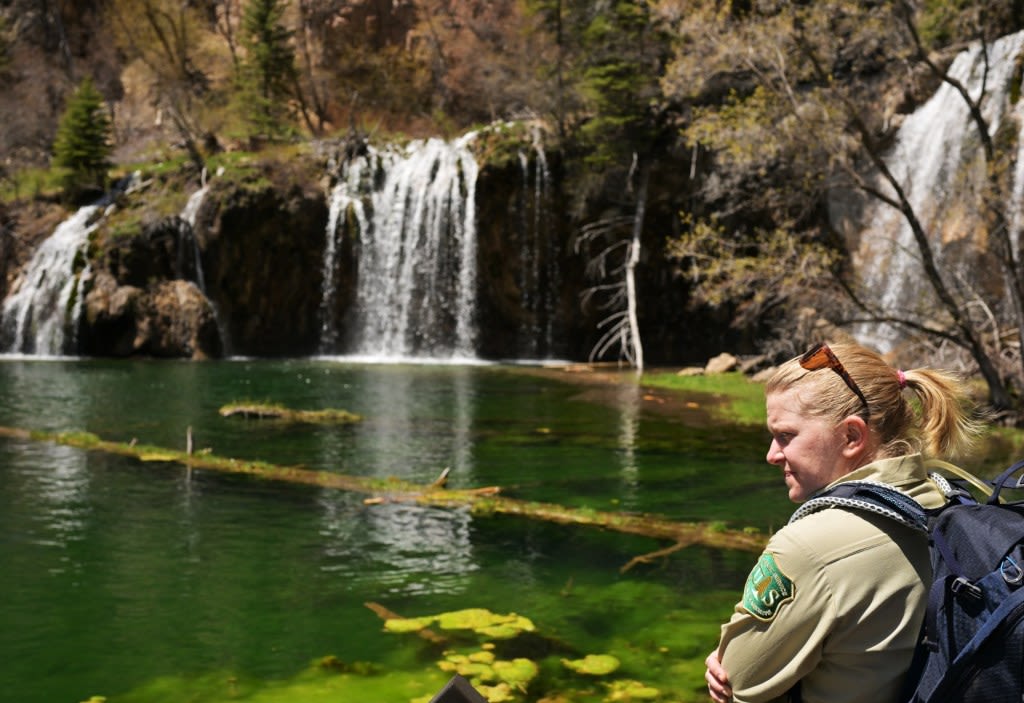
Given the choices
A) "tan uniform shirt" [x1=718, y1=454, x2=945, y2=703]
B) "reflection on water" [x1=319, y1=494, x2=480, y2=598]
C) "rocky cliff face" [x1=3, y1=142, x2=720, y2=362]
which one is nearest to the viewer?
"tan uniform shirt" [x1=718, y1=454, x2=945, y2=703]

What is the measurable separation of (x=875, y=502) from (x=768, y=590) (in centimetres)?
31

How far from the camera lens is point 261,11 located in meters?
43.0

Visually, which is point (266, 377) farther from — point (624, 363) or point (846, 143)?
point (846, 143)

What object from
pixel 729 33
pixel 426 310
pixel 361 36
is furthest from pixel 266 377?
pixel 361 36

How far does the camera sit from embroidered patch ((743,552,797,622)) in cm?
220

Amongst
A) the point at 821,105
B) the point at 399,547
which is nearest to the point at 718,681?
the point at 399,547

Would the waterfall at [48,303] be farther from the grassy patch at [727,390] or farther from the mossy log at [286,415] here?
the grassy patch at [727,390]

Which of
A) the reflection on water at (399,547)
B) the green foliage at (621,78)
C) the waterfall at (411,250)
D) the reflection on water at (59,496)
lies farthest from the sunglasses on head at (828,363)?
the waterfall at (411,250)

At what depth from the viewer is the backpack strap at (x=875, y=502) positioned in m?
2.18

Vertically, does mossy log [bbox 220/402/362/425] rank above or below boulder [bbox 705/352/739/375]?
below

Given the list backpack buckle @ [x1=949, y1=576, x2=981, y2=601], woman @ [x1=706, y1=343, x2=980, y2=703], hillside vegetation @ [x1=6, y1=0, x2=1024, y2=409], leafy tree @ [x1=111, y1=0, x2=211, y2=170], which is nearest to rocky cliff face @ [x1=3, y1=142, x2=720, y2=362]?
hillside vegetation @ [x1=6, y1=0, x2=1024, y2=409]

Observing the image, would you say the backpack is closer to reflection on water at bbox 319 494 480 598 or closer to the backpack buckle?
the backpack buckle

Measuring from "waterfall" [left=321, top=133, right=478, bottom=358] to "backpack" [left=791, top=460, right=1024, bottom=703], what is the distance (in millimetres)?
31136

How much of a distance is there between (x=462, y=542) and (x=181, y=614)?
2582 mm
